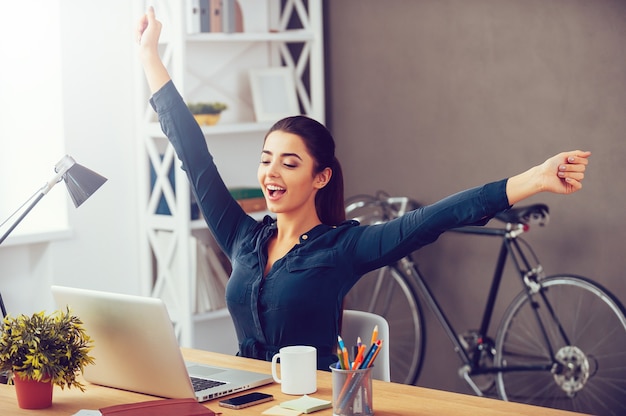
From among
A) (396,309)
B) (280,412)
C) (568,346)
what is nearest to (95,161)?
(396,309)

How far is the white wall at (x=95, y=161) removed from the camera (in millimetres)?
3848

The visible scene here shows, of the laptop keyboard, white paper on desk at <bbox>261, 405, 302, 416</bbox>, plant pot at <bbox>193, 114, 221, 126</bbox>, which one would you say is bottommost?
white paper on desk at <bbox>261, 405, 302, 416</bbox>

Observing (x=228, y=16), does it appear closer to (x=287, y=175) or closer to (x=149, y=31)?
(x=149, y=31)

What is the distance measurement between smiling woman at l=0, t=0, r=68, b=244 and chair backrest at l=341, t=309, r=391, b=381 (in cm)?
172

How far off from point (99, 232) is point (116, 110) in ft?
1.67

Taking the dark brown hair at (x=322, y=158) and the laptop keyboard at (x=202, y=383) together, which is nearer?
the laptop keyboard at (x=202, y=383)

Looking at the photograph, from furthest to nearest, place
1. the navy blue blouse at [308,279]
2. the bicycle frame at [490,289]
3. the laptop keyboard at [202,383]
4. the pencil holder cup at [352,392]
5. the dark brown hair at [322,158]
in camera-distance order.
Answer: the bicycle frame at [490,289] → the dark brown hair at [322,158] → the navy blue blouse at [308,279] → the laptop keyboard at [202,383] → the pencil holder cup at [352,392]

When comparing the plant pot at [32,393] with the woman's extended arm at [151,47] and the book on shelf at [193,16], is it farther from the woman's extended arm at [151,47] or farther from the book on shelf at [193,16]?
the book on shelf at [193,16]

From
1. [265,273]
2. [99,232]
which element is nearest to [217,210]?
[265,273]

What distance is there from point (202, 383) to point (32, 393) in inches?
14.1

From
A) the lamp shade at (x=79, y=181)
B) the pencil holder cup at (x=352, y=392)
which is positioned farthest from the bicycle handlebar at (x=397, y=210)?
the pencil holder cup at (x=352, y=392)

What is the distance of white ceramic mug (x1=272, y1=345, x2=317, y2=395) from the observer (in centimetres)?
204

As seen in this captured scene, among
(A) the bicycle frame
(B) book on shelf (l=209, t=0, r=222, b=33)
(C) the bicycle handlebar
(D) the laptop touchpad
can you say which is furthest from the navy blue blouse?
(B) book on shelf (l=209, t=0, r=222, b=33)

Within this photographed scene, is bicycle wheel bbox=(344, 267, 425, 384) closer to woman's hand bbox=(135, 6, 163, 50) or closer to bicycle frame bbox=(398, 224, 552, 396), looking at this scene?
bicycle frame bbox=(398, 224, 552, 396)
